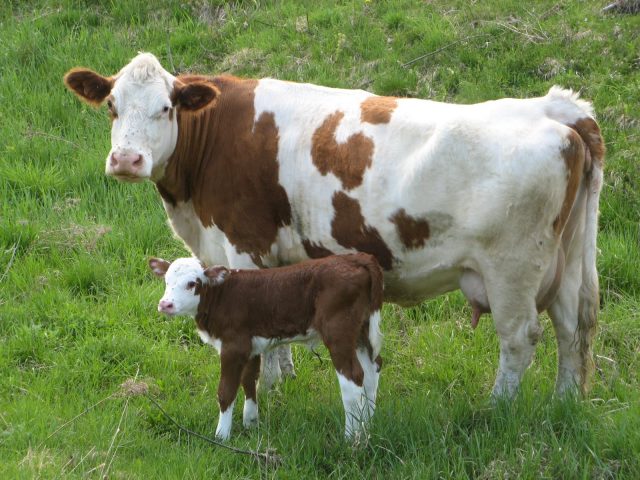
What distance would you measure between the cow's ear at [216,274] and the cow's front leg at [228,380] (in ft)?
1.46

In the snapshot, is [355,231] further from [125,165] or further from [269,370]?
[125,165]

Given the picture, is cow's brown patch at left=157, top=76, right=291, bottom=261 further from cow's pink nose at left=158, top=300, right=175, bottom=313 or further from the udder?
the udder

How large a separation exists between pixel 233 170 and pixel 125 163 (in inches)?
33.7

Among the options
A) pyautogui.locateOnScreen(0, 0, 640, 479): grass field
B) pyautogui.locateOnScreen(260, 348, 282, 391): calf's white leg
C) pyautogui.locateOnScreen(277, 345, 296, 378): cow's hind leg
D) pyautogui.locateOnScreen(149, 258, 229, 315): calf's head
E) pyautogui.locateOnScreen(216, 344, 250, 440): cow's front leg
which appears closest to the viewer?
pyautogui.locateOnScreen(0, 0, 640, 479): grass field

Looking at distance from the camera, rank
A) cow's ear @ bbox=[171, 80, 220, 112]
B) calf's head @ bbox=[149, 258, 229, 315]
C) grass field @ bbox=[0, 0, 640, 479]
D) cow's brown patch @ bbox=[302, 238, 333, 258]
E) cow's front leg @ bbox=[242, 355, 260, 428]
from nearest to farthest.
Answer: grass field @ bbox=[0, 0, 640, 479], calf's head @ bbox=[149, 258, 229, 315], cow's front leg @ bbox=[242, 355, 260, 428], cow's brown patch @ bbox=[302, 238, 333, 258], cow's ear @ bbox=[171, 80, 220, 112]

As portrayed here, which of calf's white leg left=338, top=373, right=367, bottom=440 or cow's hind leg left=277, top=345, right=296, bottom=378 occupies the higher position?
calf's white leg left=338, top=373, right=367, bottom=440

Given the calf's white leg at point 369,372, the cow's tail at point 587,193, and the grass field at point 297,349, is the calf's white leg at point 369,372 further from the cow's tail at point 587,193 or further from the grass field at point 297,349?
the cow's tail at point 587,193

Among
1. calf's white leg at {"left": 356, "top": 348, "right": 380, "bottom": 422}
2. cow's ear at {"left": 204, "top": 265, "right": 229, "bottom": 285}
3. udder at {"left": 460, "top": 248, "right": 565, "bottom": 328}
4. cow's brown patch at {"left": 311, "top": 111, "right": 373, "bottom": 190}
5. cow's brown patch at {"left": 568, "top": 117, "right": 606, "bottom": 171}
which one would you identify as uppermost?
cow's brown patch at {"left": 568, "top": 117, "right": 606, "bottom": 171}

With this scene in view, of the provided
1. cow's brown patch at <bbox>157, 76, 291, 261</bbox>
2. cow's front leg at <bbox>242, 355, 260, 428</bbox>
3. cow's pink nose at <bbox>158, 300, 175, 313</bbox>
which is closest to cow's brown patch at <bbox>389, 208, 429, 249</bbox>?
cow's brown patch at <bbox>157, 76, 291, 261</bbox>

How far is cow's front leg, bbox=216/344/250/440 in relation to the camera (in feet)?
24.4

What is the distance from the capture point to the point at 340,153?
25.2 feet

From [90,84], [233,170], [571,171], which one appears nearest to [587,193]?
[571,171]

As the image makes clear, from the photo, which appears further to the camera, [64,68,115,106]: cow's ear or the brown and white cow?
[64,68,115,106]: cow's ear

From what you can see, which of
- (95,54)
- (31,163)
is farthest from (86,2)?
(31,163)
